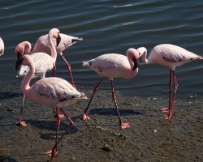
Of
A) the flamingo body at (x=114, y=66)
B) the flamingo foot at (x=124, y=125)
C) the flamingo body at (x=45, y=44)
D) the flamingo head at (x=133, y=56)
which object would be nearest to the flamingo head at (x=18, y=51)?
the flamingo body at (x=45, y=44)

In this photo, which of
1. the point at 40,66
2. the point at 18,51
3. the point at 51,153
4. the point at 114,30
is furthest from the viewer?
the point at 114,30

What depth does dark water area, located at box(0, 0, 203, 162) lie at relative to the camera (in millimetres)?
6344

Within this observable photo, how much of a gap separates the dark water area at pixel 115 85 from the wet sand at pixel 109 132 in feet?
0.04

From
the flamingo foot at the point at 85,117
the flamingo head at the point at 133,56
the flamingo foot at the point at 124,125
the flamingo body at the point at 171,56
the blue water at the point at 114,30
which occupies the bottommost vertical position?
the flamingo foot at the point at 124,125

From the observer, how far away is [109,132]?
676 cm

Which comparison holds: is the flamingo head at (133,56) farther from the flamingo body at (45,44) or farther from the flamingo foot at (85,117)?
the flamingo body at (45,44)

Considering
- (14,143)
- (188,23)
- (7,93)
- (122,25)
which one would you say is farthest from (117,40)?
(14,143)

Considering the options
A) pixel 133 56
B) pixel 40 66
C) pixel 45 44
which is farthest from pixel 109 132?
pixel 45 44

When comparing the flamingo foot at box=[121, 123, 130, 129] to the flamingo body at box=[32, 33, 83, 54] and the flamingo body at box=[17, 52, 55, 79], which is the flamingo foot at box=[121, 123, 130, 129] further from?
the flamingo body at box=[32, 33, 83, 54]

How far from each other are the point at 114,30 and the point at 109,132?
5040 millimetres

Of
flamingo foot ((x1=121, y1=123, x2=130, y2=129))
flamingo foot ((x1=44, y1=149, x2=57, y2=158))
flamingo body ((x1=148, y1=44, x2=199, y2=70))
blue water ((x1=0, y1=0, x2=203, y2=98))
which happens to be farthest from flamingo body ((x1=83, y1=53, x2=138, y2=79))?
flamingo foot ((x1=44, y1=149, x2=57, y2=158))

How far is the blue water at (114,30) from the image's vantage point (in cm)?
898

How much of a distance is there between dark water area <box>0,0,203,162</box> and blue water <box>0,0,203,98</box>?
0.02 meters

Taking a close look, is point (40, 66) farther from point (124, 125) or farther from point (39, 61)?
point (124, 125)
